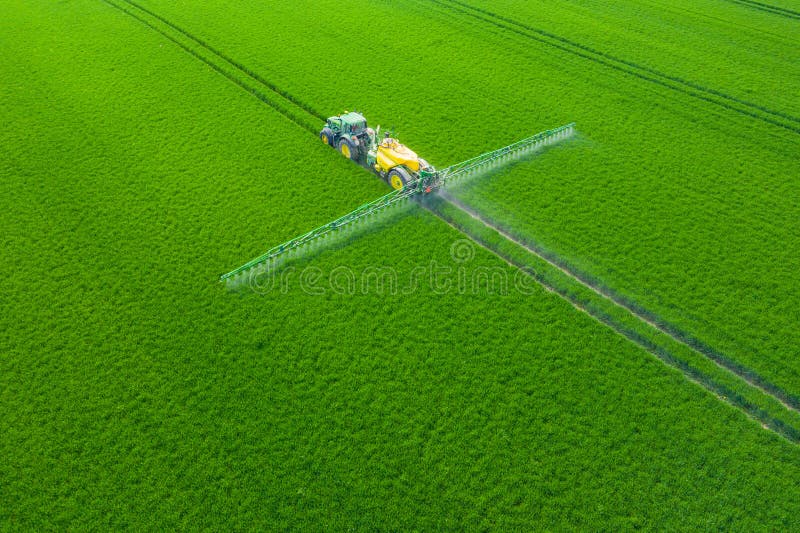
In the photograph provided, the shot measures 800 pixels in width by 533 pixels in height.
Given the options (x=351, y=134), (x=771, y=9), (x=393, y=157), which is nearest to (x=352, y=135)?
(x=351, y=134)

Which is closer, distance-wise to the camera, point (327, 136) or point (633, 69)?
point (327, 136)

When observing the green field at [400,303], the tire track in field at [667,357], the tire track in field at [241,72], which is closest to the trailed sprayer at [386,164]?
the green field at [400,303]

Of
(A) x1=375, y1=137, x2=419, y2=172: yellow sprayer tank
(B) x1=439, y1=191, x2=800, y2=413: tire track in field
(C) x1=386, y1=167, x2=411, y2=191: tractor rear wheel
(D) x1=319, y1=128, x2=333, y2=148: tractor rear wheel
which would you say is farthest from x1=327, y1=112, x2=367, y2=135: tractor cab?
(B) x1=439, y1=191, x2=800, y2=413: tire track in field

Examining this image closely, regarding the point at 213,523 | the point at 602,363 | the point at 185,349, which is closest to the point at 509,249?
the point at 602,363

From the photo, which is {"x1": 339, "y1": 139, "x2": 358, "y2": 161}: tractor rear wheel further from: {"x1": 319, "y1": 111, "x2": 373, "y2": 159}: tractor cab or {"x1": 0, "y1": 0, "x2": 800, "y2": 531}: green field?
{"x1": 0, "y1": 0, "x2": 800, "y2": 531}: green field

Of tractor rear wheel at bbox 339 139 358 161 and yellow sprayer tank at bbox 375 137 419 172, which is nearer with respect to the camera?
yellow sprayer tank at bbox 375 137 419 172

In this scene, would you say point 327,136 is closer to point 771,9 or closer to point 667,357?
point 667,357

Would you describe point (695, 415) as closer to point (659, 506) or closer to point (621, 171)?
point (659, 506)
